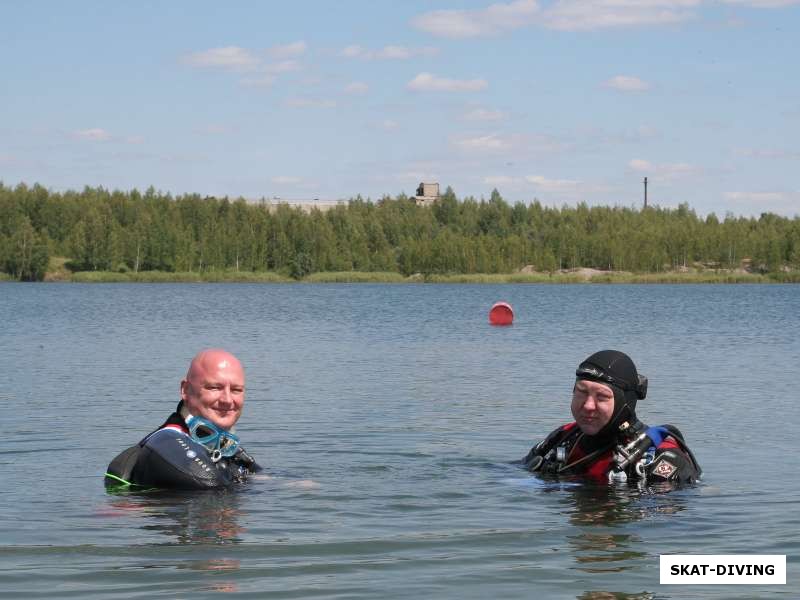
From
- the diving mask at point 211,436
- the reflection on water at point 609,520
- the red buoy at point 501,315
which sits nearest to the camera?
the reflection on water at point 609,520

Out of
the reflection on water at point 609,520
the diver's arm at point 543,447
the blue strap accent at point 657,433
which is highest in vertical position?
the blue strap accent at point 657,433

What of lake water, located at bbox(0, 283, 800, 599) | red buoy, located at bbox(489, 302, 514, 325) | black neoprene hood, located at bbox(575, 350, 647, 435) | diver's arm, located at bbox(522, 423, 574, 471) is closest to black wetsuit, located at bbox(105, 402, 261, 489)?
lake water, located at bbox(0, 283, 800, 599)

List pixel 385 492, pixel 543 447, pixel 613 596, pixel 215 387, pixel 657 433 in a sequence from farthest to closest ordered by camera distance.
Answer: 1. pixel 385 492
2. pixel 543 447
3. pixel 657 433
4. pixel 215 387
5. pixel 613 596

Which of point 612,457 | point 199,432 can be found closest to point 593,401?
point 612,457

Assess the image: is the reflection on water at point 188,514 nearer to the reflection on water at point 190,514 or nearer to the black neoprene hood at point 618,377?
the reflection on water at point 190,514

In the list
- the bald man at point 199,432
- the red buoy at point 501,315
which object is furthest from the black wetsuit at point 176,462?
the red buoy at point 501,315

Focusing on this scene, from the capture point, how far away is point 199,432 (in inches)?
438

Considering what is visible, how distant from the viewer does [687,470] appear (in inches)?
494

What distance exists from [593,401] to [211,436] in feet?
11.5

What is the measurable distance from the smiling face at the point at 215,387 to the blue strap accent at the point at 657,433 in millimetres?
4019

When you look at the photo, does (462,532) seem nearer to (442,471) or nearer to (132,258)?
(442,471)

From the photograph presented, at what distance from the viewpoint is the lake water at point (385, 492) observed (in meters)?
9.76

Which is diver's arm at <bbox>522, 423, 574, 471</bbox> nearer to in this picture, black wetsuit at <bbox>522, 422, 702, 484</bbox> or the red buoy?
black wetsuit at <bbox>522, 422, 702, 484</bbox>

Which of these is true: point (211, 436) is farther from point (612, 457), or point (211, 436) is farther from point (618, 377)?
point (612, 457)
